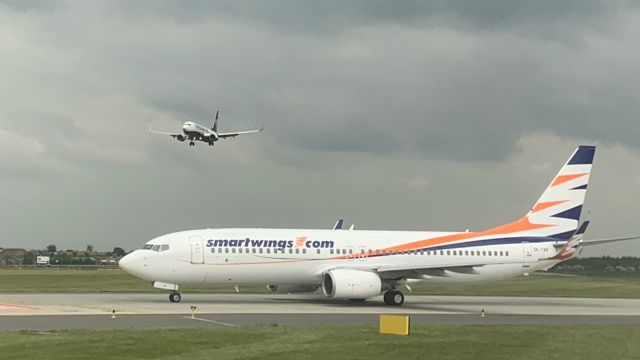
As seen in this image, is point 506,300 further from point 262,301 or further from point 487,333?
point 487,333

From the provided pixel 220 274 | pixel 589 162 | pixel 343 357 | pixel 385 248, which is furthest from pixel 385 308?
pixel 343 357

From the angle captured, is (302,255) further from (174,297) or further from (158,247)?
(158,247)

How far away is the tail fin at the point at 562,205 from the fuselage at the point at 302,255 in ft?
2.50

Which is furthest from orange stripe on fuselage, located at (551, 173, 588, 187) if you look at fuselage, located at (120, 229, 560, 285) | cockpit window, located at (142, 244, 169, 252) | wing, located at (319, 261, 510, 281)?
cockpit window, located at (142, 244, 169, 252)

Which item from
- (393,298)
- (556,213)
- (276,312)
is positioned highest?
(556,213)

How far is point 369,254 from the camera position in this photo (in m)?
40.5

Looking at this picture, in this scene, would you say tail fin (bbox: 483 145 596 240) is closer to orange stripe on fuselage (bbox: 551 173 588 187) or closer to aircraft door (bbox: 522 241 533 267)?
orange stripe on fuselage (bbox: 551 173 588 187)

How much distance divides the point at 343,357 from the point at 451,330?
7.55 metres

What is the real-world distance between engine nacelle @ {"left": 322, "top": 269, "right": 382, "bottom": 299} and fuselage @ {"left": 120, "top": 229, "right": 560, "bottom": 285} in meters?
1.51

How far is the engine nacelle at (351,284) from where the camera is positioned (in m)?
37.0

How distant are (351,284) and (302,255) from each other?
123 inches

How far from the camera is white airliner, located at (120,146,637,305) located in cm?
3700

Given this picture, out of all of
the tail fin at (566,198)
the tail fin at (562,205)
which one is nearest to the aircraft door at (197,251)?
the tail fin at (562,205)

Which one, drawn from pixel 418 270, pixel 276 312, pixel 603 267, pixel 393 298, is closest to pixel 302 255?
pixel 393 298
